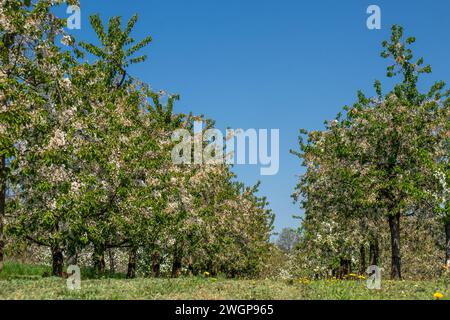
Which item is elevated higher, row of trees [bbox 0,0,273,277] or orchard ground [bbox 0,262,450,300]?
row of trees [bbox 0,0,273,277]

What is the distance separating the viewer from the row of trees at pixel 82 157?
Answer: 21.2 meters

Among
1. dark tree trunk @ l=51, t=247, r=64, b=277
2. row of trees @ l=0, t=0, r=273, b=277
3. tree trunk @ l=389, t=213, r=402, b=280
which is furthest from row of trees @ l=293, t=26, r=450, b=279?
dark tree trunk @ l=51, t=247, r=64, b=277

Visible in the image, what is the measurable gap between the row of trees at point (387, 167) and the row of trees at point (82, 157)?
9181mm

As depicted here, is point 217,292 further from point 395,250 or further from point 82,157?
point 395,250

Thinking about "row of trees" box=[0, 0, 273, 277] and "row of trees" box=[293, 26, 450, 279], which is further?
"row of trees" box=[293, 26, 450, 279]

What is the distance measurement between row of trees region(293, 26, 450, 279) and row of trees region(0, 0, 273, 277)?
918 centimetres

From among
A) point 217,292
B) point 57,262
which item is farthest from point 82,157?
point 217,292

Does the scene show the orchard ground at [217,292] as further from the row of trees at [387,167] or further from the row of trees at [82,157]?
the row of trees at [387,167]

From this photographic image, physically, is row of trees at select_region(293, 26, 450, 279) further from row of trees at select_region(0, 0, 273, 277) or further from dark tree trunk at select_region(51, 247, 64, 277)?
dark tree trunk at select_region(51, 247, 64, 277)

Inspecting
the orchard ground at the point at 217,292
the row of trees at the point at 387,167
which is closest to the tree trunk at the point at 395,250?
the row of trees at the point at 387,167

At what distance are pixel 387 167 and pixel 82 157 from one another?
2058 centimetres

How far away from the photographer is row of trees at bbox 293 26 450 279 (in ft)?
113

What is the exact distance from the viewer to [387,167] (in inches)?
1400
